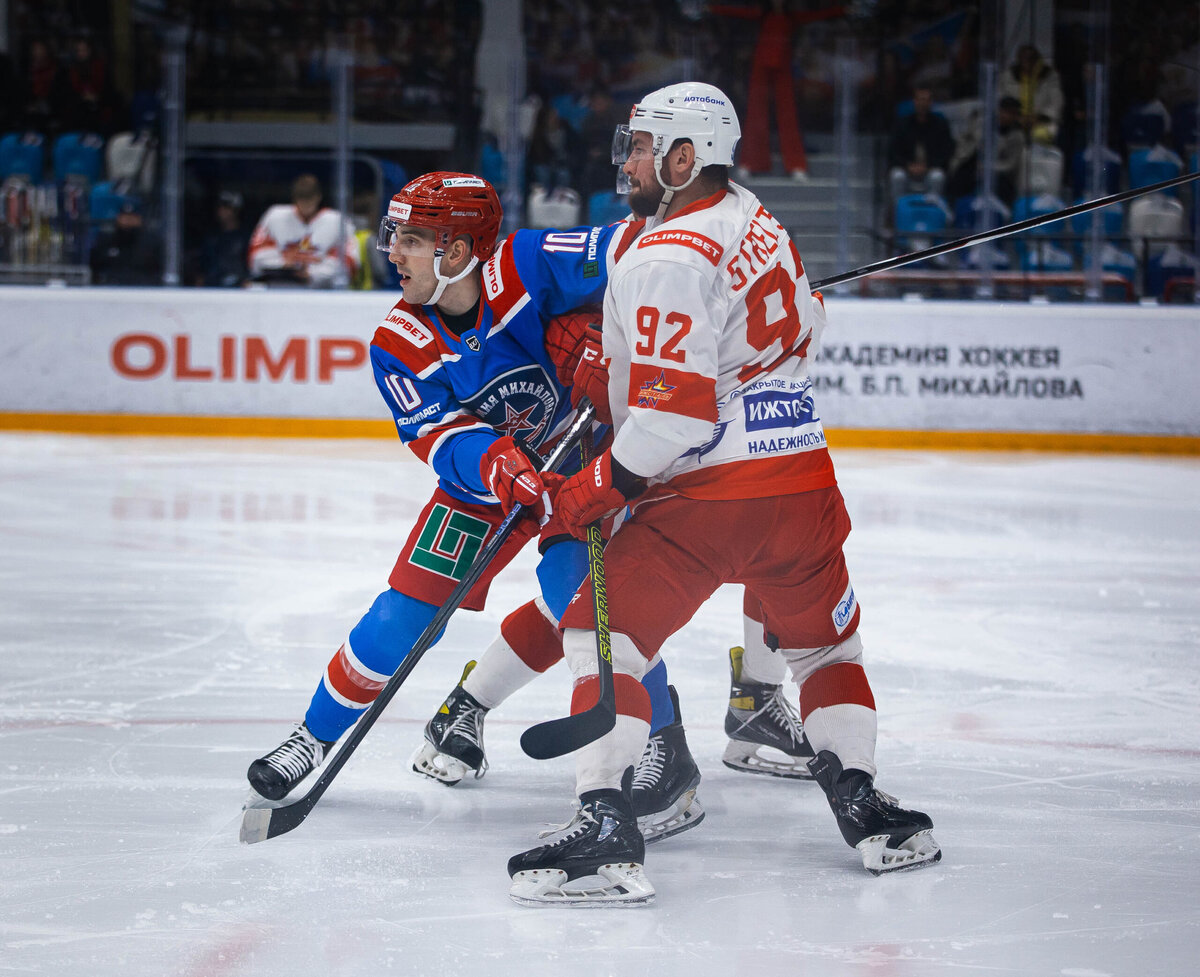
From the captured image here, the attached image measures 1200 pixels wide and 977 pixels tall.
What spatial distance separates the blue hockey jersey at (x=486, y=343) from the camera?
2.40 meters

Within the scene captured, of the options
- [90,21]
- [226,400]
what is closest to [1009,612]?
[226,400]

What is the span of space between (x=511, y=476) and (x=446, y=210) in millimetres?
463

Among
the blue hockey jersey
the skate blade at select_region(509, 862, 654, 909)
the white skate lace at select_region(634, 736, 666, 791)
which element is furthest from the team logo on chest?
the skate blade at select_region(509, 862, 654, 909)

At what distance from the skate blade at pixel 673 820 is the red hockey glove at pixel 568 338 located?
2.36ft

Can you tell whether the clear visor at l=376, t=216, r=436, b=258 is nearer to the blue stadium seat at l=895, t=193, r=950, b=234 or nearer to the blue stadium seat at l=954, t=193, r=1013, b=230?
the blue stadium seat at l=954, t=193, r=1013, b=230

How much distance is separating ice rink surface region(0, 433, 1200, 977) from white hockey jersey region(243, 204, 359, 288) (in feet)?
9.77

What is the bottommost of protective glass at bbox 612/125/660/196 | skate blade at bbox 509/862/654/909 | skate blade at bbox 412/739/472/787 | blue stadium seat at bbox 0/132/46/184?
skate blade at bbox 509/862/654/909

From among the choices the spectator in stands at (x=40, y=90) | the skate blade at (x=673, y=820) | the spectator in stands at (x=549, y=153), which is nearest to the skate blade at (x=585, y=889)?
the skate blade at (x=673, y=820)

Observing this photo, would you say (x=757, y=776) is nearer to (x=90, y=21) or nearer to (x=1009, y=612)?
(x=1009, y=612)

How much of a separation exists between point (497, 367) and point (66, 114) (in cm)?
792

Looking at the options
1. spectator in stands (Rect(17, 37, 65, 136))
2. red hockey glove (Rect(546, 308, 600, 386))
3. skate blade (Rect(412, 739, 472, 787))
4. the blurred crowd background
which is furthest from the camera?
spectator in stands (Rect(17, 37, 65, 136))

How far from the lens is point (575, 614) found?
7.11ft

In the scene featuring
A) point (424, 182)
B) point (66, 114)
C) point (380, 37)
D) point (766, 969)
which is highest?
point (380, 37)

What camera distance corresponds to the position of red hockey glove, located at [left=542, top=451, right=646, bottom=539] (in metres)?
2.05
